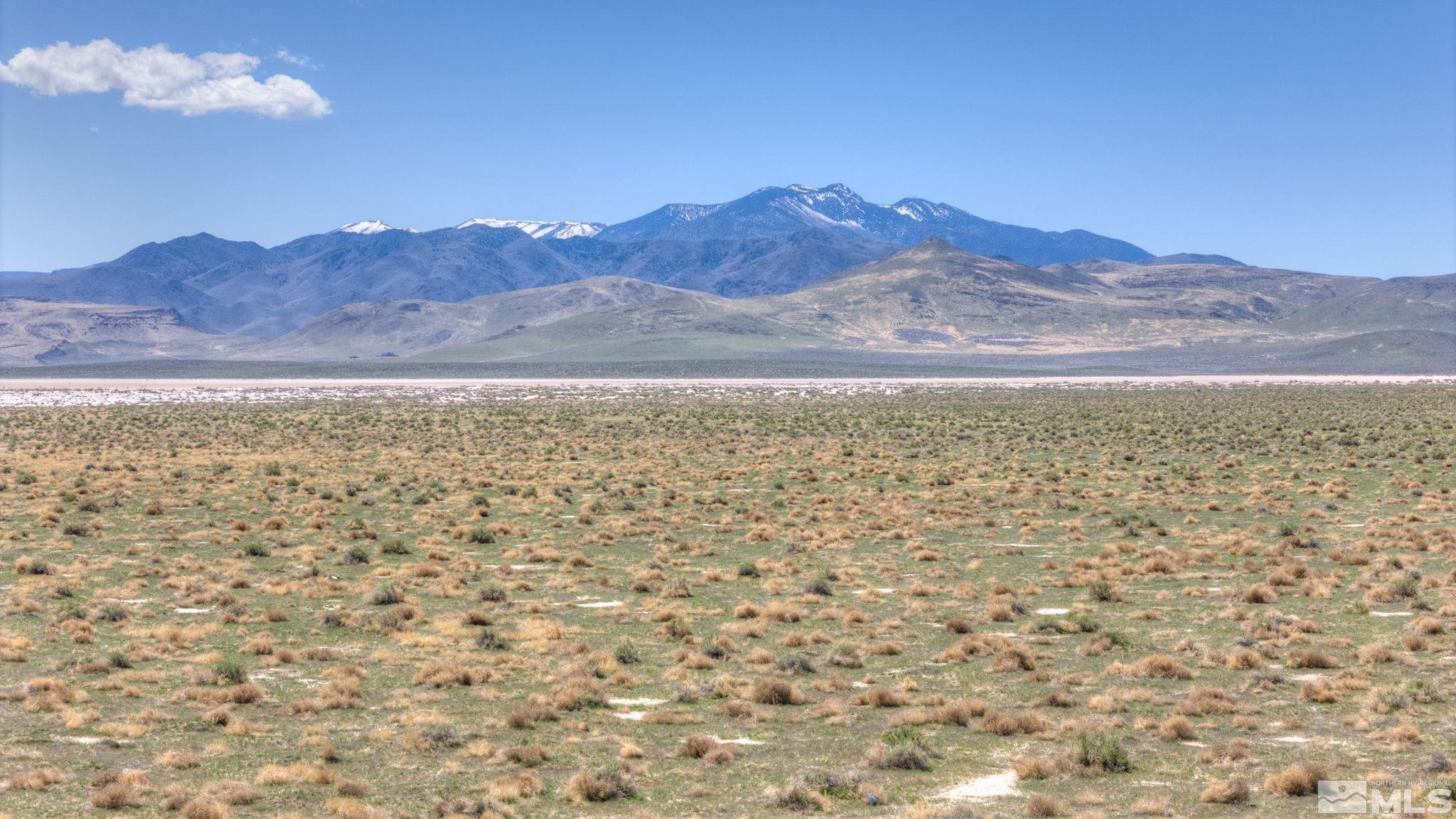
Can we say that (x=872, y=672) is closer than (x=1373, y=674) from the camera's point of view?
No

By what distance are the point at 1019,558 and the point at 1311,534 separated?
7607 millimetres

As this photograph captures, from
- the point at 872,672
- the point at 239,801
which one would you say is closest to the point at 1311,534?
the point at 872,672

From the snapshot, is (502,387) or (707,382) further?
(707,382)

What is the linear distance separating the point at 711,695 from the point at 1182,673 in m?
6.18

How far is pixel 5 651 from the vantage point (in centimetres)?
1627

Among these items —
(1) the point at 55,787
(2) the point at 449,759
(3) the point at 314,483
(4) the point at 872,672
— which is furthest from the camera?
(3) the point at 314,483

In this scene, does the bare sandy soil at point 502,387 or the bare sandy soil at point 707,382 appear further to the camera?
the bare sandy soil at point 707,382

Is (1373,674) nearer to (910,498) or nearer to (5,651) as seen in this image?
(5,651)

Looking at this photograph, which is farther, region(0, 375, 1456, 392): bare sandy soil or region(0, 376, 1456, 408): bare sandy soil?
region(0, 375, 1456, 392): bare sandy soil

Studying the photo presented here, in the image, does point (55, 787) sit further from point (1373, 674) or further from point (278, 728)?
→ point (1373, 674)

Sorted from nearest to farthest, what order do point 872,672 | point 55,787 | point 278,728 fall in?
point 55,787
point 278,728
point 872,672

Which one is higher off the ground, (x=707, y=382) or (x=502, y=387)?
(x=707, y=382)

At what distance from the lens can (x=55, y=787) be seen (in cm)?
1099

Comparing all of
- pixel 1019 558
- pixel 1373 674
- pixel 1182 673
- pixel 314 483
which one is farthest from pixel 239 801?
pixel 314 483
